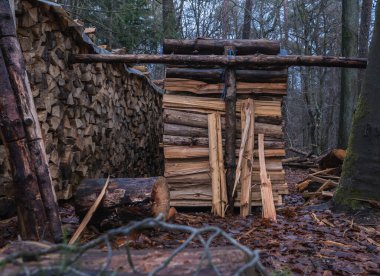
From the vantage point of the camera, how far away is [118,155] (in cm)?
773

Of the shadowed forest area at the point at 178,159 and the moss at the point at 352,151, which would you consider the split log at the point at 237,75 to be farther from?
the moss at the point at 352,151

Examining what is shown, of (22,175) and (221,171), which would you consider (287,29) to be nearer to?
(221,171)

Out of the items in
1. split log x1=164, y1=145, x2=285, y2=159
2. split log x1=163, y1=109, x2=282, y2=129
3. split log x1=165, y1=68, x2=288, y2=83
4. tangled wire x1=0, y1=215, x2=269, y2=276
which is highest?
split log x1=165, y1=68, x2=288, y2=83

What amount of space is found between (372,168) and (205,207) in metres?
2.19

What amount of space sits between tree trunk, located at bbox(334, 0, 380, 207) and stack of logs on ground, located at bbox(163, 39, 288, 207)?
92cm

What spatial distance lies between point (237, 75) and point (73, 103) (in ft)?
7.57

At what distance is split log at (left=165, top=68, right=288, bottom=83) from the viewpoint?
5.47m

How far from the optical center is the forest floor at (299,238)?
3129 mm

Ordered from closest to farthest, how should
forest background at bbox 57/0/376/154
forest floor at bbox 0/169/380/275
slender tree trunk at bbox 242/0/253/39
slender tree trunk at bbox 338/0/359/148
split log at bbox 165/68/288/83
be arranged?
forest floor at bbox 0/169/380/275, split log at bbox 165/68/288/83, slender tree trunk at bbox 338/0/359/148, forest background at bbox 57/0/376/154, slender tree trunk at bbox 242/0/253/39

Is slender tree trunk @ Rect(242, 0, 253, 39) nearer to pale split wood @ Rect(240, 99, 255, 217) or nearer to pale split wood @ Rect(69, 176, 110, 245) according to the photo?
pale split wood @ Rect(240, 99, 255, 217)

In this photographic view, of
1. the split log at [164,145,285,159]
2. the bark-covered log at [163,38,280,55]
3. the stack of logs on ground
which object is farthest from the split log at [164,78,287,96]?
the split log at [164,145,285,159]

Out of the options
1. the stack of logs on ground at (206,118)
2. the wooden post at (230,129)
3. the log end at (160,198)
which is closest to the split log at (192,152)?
the stack of logs on ground at (206,118)

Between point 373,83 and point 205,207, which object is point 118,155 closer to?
point 205,207

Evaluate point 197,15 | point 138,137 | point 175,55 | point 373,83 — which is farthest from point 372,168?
point 197,15
